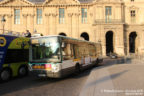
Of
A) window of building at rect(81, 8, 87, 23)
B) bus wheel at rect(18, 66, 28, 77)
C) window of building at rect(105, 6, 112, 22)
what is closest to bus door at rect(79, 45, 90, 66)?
bus wheel at rect(18, 66, 28, 77)

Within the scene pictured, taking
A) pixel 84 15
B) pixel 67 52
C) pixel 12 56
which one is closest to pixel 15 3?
pixel 84 15

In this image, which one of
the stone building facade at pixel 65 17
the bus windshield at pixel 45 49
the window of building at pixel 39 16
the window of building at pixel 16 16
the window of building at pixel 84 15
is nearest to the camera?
the bus windshield at pixel 45 49

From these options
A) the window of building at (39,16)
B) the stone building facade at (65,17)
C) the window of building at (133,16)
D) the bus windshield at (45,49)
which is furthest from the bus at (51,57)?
the window of building at (133,16)

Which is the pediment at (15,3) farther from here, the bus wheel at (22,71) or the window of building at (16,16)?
the bus wheel at (22,71)

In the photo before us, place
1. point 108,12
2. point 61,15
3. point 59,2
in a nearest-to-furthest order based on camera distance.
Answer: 1. point 108,12
2. point 59,2
3. point 61,15

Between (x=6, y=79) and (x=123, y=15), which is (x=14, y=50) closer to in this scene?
(x=6, y=79)

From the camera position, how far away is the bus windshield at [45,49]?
7.71 m

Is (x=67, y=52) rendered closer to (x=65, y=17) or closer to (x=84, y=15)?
(x=65, y=17)

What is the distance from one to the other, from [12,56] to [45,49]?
2963 mm

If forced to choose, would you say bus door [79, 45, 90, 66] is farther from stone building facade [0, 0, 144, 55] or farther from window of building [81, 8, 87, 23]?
window of building [81, 8, 87, 23]

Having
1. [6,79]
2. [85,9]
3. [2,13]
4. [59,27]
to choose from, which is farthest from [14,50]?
[2,13]

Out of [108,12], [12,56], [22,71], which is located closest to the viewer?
[12,56]

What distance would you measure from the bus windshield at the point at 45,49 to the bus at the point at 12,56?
184 cm

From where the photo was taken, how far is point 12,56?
9133mm
